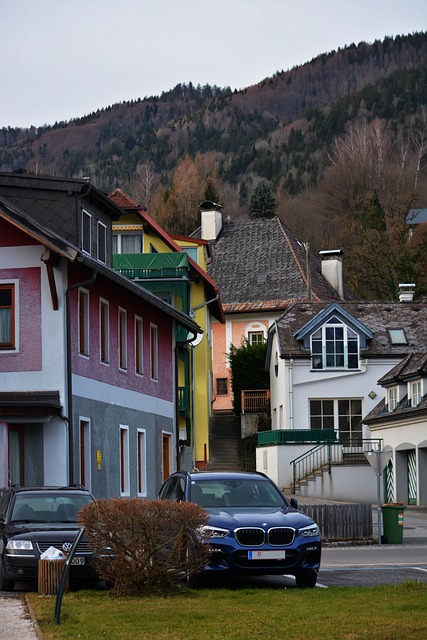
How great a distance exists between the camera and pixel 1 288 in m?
28.7

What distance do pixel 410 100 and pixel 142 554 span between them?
564 ft

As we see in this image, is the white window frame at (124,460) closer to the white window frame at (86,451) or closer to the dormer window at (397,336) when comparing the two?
the white window frame at (86,451)

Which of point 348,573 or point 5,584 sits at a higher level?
point 5,584

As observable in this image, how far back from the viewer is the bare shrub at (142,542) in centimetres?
1549

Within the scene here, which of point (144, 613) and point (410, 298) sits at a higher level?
point (410, 298)

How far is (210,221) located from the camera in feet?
274

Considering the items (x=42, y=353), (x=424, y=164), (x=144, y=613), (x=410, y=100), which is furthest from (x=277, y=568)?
(x=410, y=100)

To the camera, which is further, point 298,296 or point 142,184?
point 142,184

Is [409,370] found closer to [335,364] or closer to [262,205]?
[335,364]

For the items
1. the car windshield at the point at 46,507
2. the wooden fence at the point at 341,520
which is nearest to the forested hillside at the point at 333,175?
the wooden fence at the point at 341,520

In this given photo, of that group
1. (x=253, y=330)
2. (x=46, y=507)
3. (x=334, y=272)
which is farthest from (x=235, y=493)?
(x=334, y=272)

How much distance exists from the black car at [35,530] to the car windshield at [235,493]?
5.98 feet

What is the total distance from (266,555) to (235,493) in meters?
2.03

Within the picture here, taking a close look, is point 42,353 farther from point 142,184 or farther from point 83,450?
point 142,184
